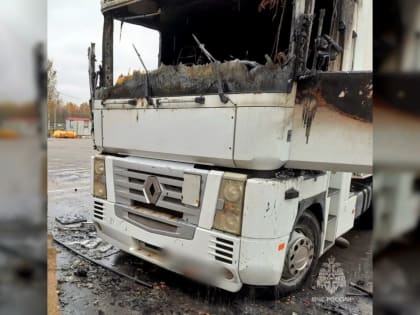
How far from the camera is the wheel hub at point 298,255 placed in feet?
9.04

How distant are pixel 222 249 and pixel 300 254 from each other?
2.73 ft

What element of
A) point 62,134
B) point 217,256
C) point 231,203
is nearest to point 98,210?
point 217,256

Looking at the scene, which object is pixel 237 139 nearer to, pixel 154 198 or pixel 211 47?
pixel 154 198

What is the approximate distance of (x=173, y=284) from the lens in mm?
3229

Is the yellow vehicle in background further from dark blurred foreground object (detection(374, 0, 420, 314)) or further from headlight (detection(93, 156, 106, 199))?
dark blurred foreground object (detection(374, 0, 420, 314))

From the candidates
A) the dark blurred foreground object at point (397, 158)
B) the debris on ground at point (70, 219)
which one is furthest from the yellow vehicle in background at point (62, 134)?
the debris on ground at point (70, 219)

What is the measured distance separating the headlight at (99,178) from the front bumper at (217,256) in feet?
1.77

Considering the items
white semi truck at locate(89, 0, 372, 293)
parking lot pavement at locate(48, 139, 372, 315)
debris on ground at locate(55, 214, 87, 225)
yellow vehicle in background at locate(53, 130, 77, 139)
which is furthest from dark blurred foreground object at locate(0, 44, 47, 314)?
debris on ground at locate(55, 214, 87, 225)

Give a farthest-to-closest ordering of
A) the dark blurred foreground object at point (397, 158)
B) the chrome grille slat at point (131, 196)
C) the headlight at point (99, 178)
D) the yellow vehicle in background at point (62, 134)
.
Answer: the headlight at point (99, 178) → the chrome grille slat at point (131, 196) → the yellow vehicle in background at point (62, 134) → the dark blurred foreground object at point (397, 158)

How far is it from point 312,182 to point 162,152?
52.6 inches

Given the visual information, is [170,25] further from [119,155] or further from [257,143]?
[257,143]

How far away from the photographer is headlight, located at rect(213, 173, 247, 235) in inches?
93.9

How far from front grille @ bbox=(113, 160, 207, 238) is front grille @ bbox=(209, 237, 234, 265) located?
0.22m

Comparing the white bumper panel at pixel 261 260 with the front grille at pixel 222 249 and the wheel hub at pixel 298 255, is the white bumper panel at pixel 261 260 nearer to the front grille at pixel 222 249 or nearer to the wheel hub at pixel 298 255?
the front grille at pixel 222 249
